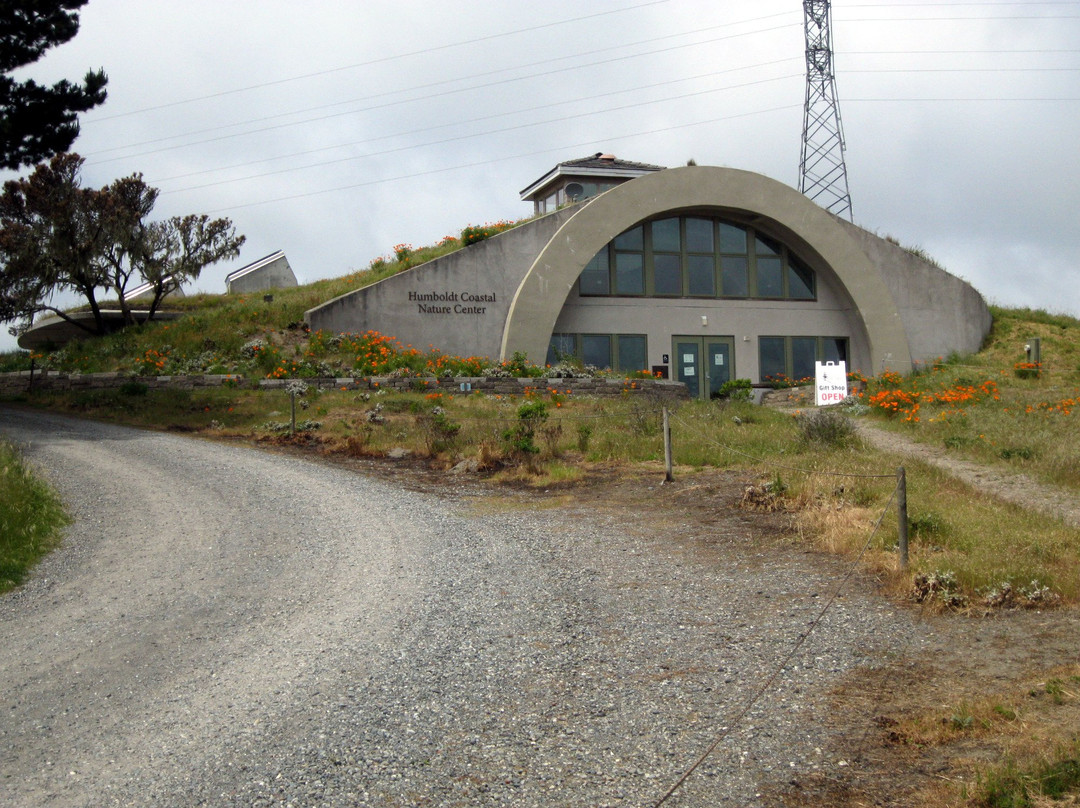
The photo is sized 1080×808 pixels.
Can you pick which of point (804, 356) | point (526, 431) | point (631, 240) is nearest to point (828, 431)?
point (526, 431)

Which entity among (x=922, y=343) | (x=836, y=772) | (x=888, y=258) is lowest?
(x=836, y=772)

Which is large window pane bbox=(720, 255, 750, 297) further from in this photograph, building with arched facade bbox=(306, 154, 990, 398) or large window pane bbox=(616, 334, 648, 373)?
large window pane bbox=(616, 334, 648, 373)

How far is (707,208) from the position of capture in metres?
28.2

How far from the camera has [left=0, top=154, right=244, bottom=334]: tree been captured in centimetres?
2581

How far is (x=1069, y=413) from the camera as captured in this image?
16609mm

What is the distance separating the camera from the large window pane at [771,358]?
94.3ft

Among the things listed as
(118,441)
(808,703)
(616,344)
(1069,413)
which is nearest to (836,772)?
(808,703)

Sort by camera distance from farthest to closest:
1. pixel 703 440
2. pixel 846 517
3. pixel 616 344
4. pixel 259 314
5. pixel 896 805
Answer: pixel 616 344 → pixel 259 314 → pixel 703 440 → pixel 846 517 → pixel 896 805

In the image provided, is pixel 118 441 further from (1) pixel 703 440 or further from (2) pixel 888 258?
(2) pixel 888 258

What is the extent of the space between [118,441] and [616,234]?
14.8 meters

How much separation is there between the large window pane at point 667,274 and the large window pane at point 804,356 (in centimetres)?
419

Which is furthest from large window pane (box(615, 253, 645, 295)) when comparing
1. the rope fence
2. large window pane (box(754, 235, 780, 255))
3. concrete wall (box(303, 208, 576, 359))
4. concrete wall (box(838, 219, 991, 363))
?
the rope fence

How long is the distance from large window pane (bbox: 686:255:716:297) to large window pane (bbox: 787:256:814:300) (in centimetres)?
263

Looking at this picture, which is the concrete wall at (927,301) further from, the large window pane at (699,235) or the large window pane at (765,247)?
the large window pane at (699,235)
